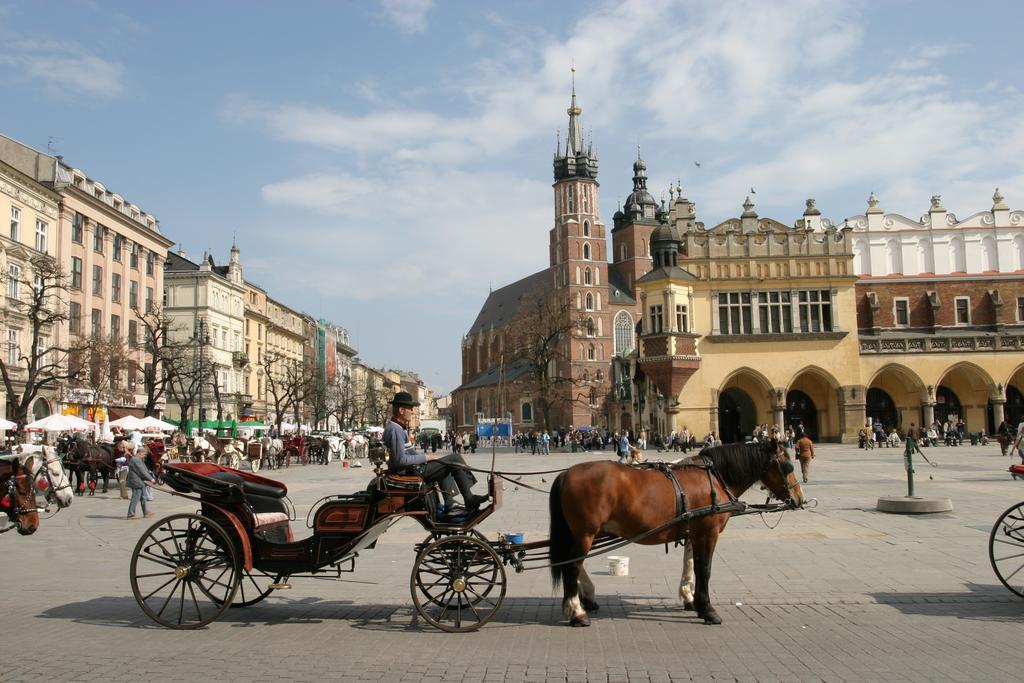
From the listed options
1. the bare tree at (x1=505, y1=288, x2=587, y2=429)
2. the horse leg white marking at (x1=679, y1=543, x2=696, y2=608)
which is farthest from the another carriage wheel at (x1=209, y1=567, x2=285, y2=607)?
the bare tree at (x1=505, y1=288, x2=587, y2=429)

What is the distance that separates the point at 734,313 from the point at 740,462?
40.1 m

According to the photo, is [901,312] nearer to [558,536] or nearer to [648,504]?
[648,504]

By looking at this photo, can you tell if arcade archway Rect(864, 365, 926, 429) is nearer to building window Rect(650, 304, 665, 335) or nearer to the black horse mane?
building window Rect(650, 304, 665, 335)

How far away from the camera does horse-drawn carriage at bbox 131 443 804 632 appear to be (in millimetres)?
7930

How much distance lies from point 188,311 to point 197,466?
68.6 metres

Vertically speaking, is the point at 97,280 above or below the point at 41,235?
below

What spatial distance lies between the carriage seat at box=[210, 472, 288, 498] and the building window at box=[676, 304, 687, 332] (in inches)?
1545

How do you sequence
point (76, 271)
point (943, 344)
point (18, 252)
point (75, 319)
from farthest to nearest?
point (76, 271) → point (75, 319) → point (943, 344) → point (18, 252)

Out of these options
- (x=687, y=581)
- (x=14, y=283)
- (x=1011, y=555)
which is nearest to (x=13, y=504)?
(x=687, y=581)

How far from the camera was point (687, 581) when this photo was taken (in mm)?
8484

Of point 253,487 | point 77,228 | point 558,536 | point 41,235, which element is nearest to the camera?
point 558,536

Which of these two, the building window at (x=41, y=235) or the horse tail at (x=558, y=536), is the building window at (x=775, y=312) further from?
the horse tail at (x=558, y=536)

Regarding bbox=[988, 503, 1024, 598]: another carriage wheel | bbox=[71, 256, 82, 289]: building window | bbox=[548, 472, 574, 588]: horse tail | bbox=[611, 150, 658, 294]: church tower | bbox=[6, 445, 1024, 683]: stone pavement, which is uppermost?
bbox=[611, 150, 658, 294]: church tower

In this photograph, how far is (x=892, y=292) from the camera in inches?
2087
